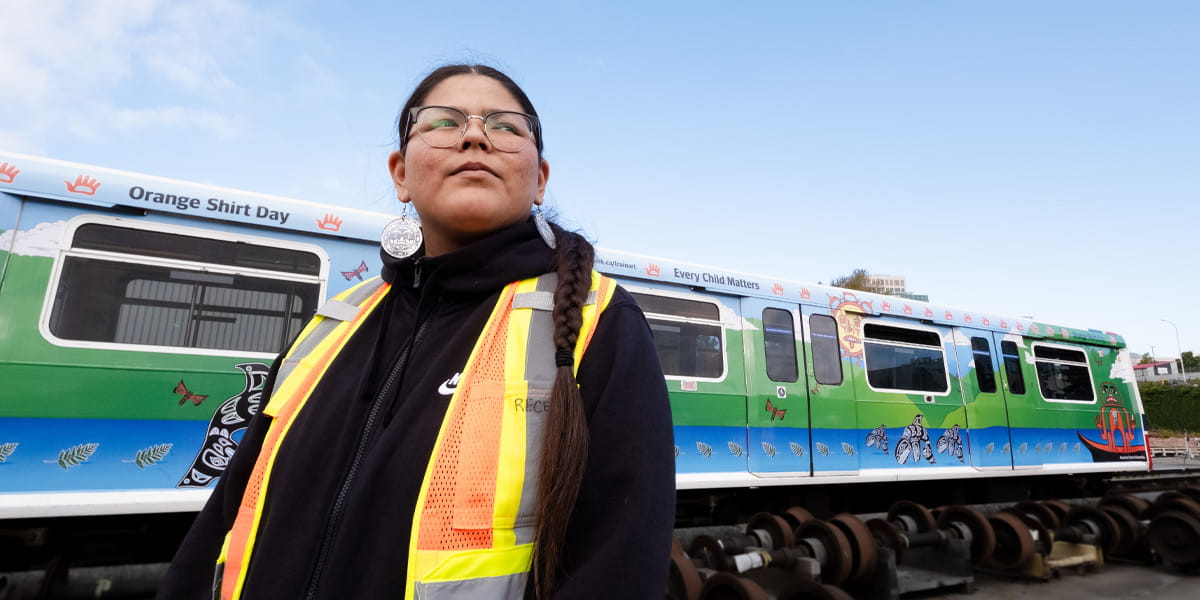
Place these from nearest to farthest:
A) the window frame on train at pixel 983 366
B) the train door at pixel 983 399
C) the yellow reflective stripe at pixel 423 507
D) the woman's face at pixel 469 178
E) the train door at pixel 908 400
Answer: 1. the yellow reflective stripe at pixel 423 507
2. the woman's face at pixel 469 178
3. the train door at pixel 908 400
4. the train door at pixel 983 399
5. the window frame on train at pixel 983 366

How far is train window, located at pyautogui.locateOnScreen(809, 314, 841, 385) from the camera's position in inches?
270

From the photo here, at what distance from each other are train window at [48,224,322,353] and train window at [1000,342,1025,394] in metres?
8.70

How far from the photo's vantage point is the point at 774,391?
6.44m

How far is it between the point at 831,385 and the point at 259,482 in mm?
6539

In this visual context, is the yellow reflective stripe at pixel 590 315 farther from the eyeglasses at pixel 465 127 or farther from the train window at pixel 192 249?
the train window at pixel 192 249

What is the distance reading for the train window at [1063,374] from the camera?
348 inches

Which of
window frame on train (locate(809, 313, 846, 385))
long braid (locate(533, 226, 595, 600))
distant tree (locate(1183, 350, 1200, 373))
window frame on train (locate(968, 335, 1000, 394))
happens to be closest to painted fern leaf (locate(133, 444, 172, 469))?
long braid (locate(533, 226, 595, 600))

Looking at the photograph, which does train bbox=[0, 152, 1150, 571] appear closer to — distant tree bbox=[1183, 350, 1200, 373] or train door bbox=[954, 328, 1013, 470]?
train door bbox=[954, 328, 1013, 470]

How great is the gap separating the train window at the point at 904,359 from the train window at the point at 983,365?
676 mm

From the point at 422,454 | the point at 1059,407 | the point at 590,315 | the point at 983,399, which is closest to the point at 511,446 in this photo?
the point at 422,454

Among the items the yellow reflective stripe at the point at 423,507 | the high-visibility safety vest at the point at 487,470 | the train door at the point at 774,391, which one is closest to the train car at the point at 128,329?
the high-visibility safety vest at the point at 487,470

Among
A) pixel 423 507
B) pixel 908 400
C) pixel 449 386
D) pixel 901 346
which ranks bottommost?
pixel 423 507

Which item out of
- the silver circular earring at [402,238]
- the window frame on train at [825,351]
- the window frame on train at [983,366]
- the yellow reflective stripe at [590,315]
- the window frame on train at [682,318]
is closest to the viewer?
the yellow reflective stripe at [590,315]

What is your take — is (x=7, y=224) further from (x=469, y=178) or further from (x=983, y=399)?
(x=983, y=399)
